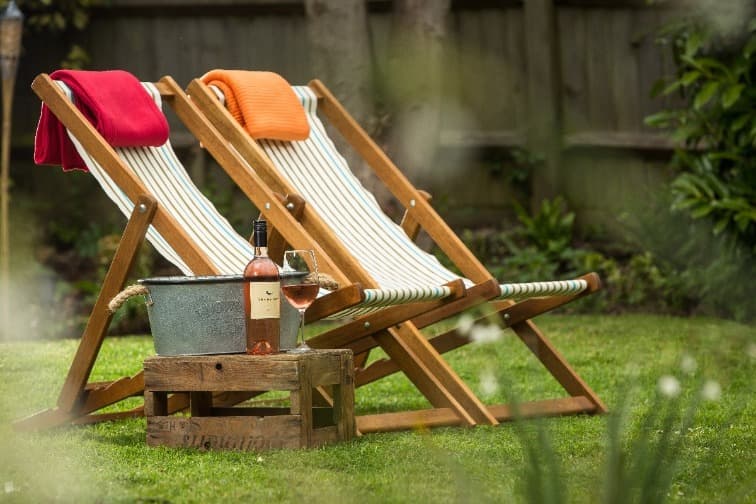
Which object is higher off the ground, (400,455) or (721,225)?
(721,225)

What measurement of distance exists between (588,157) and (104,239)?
10.1 ft

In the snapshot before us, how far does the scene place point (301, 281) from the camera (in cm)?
364

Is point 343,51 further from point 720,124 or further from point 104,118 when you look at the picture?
point 104,118

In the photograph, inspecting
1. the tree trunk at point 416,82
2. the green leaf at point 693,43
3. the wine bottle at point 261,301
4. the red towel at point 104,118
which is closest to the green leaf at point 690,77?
the green leaf at point 693,43

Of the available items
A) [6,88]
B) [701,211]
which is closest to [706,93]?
[701,211]

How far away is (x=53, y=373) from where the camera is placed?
16.6 feet

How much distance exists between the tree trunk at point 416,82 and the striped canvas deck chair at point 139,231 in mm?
3265

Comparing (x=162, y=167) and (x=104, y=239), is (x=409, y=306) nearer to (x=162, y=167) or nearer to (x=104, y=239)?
(x=162, y=167)

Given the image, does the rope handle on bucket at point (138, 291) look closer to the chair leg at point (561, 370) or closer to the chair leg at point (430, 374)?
the chair leg at point (430, 374)

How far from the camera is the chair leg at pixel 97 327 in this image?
12.3 ft

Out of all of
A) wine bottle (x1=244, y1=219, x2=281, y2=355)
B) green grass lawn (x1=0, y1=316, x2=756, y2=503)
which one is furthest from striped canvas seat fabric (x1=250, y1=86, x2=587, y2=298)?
wine bottle (x1=244, y1=219, x2=281, y2=355)

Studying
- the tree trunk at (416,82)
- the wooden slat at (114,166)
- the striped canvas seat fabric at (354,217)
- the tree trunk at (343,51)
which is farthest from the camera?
the tree trunk at (416,82)

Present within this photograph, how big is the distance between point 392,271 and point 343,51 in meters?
3.27

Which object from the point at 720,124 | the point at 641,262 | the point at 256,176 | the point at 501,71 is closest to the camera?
the point at 256,176
